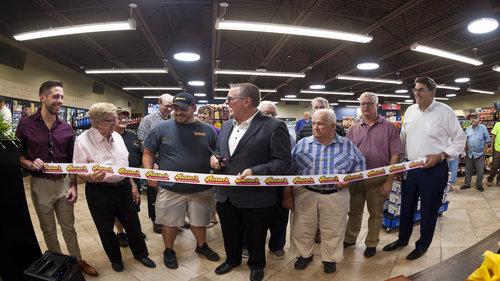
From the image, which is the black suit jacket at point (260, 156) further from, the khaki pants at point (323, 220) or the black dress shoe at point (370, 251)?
the black dress shoe at point (370, 251)

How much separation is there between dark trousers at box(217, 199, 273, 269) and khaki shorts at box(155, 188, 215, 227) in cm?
30

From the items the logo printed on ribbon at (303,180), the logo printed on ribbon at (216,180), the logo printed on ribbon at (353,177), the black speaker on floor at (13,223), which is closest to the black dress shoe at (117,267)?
the black speaker on floor at (13,223)

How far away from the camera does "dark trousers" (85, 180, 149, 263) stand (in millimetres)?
2576

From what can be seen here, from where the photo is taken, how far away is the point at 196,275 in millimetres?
2756

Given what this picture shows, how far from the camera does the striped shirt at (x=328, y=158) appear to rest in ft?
8.75

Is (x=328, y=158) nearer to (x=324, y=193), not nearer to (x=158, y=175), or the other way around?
(x=324, y=193)

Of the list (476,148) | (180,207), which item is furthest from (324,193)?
(476,148)

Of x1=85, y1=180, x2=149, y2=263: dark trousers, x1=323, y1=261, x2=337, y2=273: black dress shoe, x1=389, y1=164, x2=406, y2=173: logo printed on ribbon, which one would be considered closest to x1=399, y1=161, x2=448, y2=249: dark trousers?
x1=389, y1=164, x2=406, y2=173: logo printed on ribbon

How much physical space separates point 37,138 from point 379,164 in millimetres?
3135

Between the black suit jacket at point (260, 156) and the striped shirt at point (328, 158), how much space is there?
0.98 feet

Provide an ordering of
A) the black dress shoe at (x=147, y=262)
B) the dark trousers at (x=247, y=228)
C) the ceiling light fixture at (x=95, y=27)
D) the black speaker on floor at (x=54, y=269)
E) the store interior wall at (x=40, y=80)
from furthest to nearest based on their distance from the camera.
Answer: the store interior wall at (x=40, y=80) → the ceiling light fixture at (x=95, y=27) → the black dress shoe at (x=147, y=262) → the dark trousers at (x=247, y=228) → the black speaker on floor at (x=54, y=269)

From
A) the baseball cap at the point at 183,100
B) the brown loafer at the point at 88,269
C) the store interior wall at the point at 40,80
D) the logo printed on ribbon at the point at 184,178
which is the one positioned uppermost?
the store interior wall at the point at 40,80

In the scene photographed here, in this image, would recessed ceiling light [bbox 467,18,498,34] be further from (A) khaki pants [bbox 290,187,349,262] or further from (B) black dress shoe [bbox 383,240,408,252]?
(A) khaki pants [bbox 290,187,349,262]

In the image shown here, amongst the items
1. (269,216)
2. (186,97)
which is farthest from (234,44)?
(269,216)
